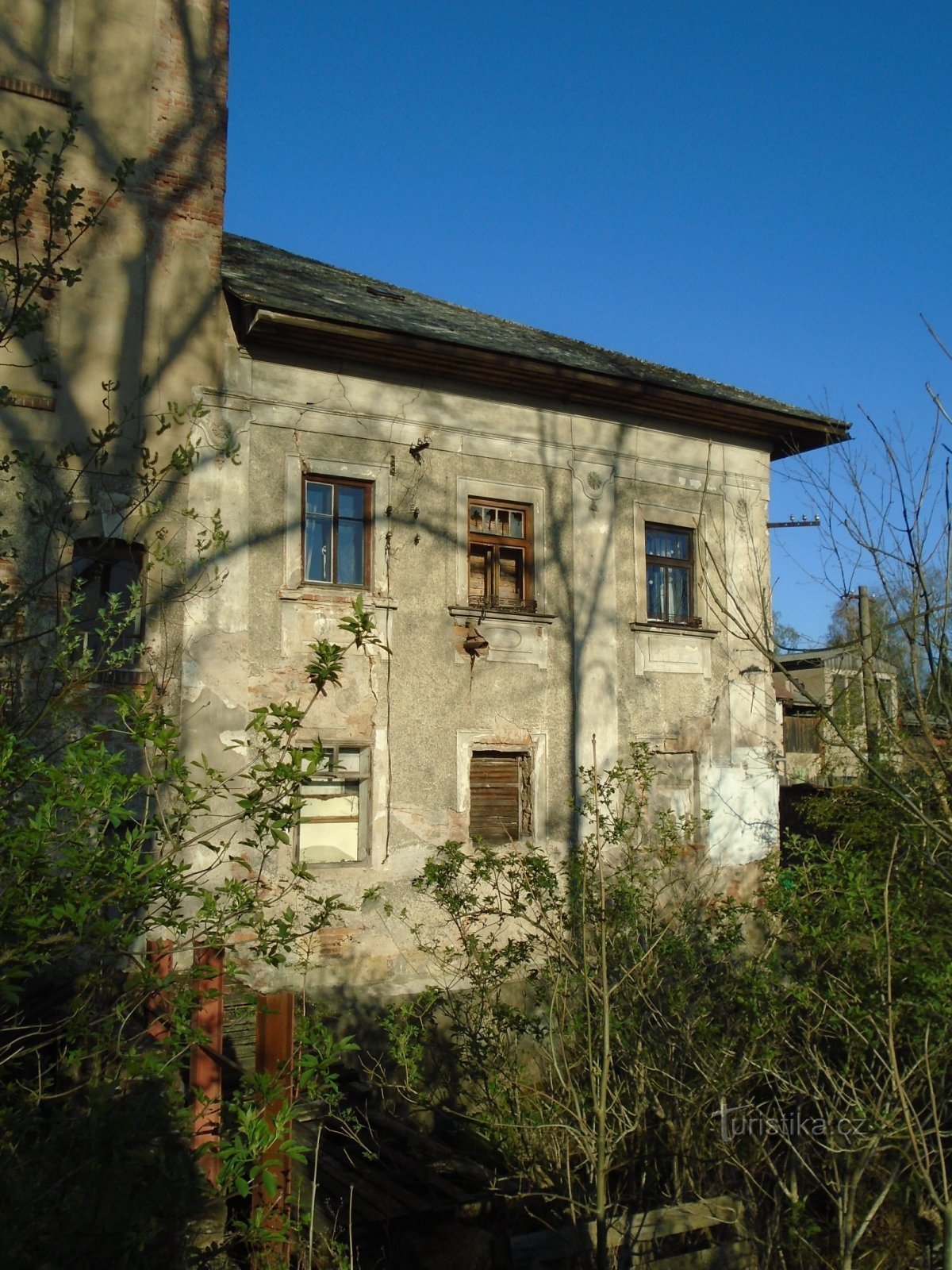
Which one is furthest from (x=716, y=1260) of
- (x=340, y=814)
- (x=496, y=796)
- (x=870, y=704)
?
(x=496, y=796)

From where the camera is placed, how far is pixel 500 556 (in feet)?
39.9

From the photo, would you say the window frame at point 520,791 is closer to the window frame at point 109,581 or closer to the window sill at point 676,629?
the window sill at point 676,629

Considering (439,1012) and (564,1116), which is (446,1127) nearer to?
(439,1012)

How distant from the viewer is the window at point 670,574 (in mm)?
13141

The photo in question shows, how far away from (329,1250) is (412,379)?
8.19 meters

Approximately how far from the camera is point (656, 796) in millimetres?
12758

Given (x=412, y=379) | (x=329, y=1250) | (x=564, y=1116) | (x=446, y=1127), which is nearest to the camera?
(x=329, y=1250)

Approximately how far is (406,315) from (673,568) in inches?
167

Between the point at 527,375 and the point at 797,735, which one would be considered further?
the point at 797,735

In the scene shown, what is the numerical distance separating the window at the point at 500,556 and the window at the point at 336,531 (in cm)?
122

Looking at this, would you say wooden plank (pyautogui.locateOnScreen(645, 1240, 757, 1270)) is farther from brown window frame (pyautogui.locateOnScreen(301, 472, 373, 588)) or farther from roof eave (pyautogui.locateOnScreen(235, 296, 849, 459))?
brown window frame (pyautogui.locateOnScreen(301, 472, 373, 588))

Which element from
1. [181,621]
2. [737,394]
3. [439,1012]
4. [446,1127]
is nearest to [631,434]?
[737,394]

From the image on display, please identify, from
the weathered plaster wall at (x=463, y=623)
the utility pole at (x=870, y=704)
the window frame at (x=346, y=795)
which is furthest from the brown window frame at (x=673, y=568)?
the utility pole at (x=870, y=704)

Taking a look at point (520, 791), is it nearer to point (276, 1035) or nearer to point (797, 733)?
point (276, 1035)
